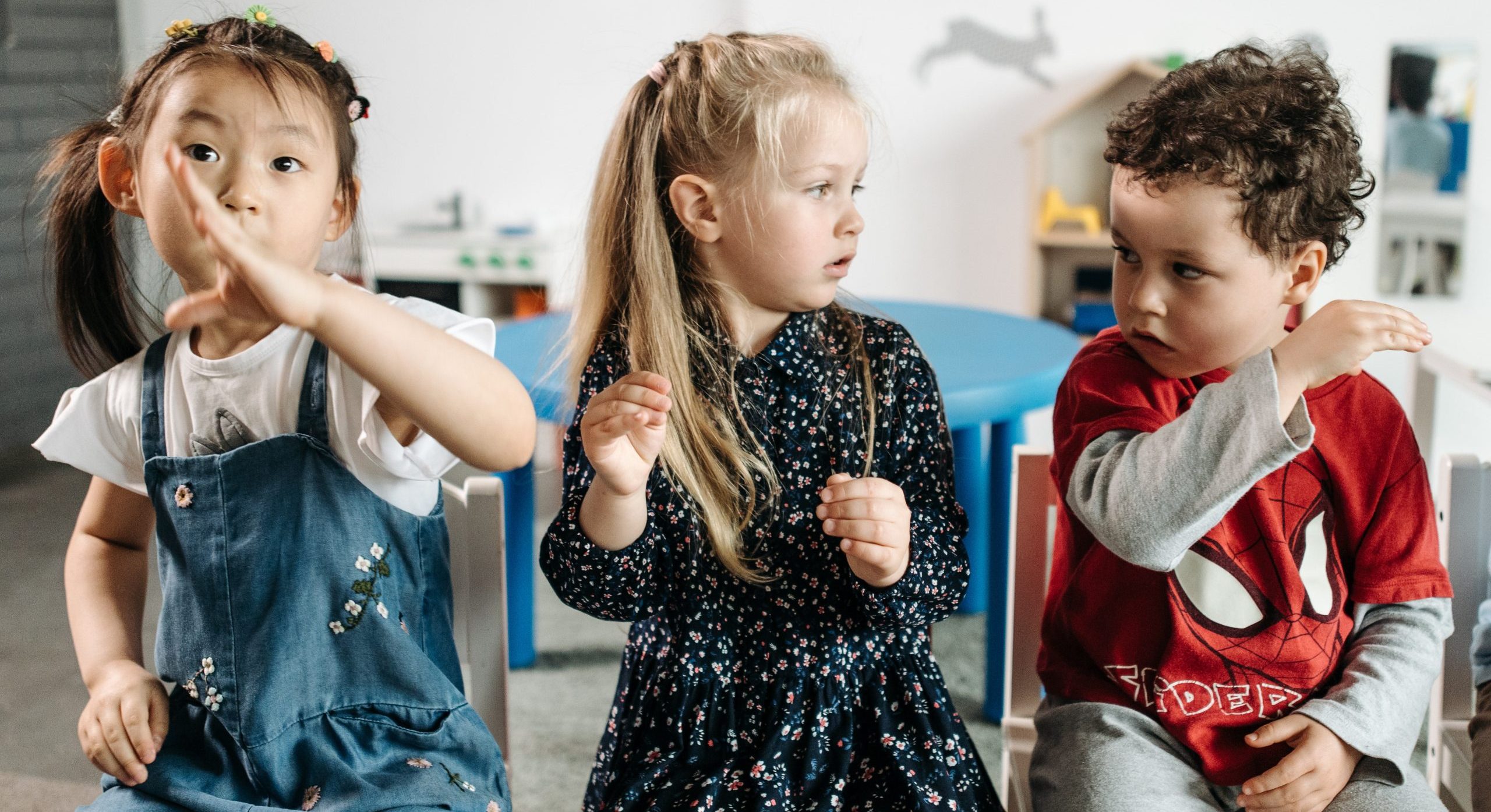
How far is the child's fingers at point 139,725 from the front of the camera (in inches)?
31.1

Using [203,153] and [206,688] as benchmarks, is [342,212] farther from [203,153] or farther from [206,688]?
[206,688]

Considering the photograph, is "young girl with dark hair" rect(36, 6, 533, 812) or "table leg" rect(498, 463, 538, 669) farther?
"table leg" rect(498, 463, 538, 669)

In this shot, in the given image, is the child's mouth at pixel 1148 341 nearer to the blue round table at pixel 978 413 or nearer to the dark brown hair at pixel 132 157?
the dark brown hair at pixel 132 157

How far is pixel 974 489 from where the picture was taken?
1.85m

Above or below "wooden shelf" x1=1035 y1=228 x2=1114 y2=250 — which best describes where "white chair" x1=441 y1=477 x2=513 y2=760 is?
below

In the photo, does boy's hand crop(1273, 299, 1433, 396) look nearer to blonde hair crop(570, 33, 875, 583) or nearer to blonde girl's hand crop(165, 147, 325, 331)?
blonde hair crop(570, 33, 875, 583)

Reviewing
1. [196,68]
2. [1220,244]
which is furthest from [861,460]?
A: [196,68]

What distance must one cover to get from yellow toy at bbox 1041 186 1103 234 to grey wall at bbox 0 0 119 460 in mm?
2187

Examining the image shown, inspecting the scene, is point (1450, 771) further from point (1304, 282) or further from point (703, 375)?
point (703, 375)

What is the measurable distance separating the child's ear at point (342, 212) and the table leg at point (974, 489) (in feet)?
3.30

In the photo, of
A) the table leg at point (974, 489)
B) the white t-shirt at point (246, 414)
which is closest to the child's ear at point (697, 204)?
the white t-shirt at point (246, 414)

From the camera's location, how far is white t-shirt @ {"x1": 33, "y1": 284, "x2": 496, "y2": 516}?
2.60ft

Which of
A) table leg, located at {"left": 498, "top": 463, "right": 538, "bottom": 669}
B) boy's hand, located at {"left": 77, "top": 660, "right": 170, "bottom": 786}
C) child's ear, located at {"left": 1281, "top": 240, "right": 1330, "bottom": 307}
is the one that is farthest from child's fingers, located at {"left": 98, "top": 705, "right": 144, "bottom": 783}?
table leg, located at {"left": 498, "top": 463, "right": 538, "bottom": 669}

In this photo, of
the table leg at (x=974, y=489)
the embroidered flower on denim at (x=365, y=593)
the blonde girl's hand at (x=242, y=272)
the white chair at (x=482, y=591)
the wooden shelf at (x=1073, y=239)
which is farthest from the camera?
the wooden shelf at (x=1073, y=239)
